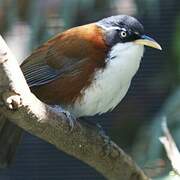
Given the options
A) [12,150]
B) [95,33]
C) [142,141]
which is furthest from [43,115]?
[142,141]

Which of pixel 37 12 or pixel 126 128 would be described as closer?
pixel 37 12

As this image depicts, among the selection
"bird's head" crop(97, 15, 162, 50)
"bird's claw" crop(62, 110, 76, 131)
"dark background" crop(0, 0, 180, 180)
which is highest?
"bird's head" crop(97, 15, 162, 50)

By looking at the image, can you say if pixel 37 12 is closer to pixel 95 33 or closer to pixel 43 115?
pixel 95 33

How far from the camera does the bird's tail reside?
115 inches

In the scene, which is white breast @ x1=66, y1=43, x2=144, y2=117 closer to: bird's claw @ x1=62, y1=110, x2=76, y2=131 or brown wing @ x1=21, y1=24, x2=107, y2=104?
brown wing @ x1=21, y1=24, x2=107, y2=104

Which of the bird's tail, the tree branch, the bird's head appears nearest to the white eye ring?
the bird's head

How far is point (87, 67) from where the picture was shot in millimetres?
2943

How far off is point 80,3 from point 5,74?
142cm

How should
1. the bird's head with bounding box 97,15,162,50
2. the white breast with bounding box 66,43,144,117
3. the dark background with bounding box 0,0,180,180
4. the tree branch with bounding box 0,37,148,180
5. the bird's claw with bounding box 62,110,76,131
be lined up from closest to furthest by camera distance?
1. the tree branch with bounding box 0,37,148,180
2. the bird's claw with bounding box 62,110,76,131
3. the white breast with bounding box 66,43,144,117
4. the bird's head with bounding box 97,15,162,50
5. the dark background with bounding box 0,0,180,180

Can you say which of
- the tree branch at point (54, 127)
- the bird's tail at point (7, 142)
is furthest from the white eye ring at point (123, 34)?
the bird's tail at point (7, 142)

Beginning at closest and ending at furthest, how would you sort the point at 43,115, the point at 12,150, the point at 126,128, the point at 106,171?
the point at 43,115 < the point at 106,171 < the point at 12,150 < the point at 126,128

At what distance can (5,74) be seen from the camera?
2.30 metres

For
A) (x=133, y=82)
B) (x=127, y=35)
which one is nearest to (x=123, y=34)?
(x=127, y=35)

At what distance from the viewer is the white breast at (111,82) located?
2.91m
